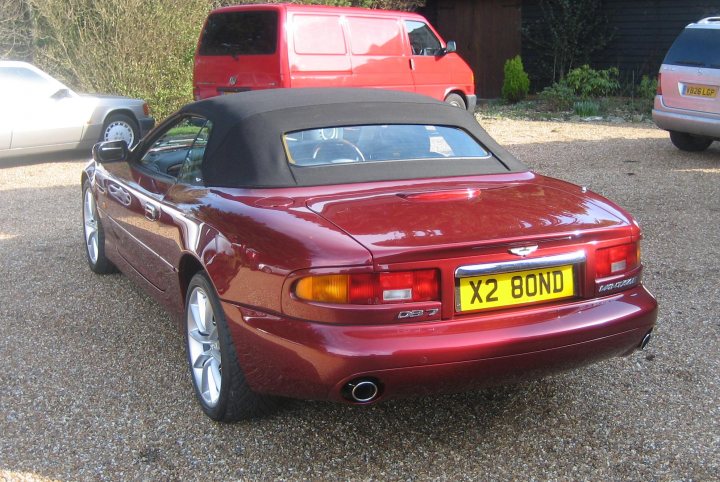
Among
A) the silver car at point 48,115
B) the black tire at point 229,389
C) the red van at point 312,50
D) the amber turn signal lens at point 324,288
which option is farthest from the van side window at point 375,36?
the amber turn signal lens at point 324,288

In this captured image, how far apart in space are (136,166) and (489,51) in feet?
54.1

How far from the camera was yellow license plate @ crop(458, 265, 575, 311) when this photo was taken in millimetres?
3010

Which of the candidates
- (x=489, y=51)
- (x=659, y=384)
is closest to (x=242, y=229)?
(x=659, y=384)

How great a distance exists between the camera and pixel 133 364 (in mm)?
4246

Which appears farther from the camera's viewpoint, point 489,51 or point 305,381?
point 489,51

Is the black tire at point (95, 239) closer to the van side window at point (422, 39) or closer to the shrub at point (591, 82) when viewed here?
the van side window at point (422, 39)

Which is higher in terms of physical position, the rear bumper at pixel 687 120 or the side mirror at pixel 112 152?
the side mirror at pixel 112 152

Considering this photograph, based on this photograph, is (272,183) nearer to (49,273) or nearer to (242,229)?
(242,229)

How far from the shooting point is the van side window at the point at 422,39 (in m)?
12.2

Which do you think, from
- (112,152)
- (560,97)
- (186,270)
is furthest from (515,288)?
(560,97)

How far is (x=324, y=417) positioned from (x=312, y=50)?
25.4ft

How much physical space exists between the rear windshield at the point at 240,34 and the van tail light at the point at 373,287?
788 cm

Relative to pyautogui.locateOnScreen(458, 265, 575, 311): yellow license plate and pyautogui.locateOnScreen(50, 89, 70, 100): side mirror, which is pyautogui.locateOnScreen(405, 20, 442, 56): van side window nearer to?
pyautogui.locateOnScreen(50, 89, 70, 100): side mirror

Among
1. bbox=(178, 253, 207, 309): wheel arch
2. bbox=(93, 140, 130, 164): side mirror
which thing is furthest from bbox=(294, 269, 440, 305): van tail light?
bbox=(93, 140, 130, 164): side mirror
